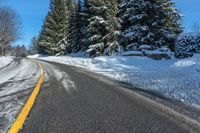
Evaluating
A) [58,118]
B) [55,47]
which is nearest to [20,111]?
[58,118]

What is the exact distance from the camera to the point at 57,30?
2060 inches

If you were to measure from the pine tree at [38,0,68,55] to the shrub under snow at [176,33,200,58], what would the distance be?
1102 inches

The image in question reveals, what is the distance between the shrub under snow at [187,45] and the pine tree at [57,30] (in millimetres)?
27983

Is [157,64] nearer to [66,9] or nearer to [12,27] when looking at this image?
[66,9]

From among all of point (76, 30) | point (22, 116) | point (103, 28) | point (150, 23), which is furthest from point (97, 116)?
point (76, 30)

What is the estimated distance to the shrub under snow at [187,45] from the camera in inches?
1009

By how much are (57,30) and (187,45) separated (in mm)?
30938

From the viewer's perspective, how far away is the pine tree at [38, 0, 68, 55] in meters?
51.3

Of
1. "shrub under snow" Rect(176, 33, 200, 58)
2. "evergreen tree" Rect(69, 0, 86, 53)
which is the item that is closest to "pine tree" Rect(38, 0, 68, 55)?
"evergreen tree" Rect(69, 0, 86, 53)

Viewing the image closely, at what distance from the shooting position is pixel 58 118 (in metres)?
4.77

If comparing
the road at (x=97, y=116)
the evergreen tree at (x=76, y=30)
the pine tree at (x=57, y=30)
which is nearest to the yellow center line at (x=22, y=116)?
the road at (x=97, y=116)

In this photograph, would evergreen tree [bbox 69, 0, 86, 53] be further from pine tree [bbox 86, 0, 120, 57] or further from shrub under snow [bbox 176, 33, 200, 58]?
shrub under snow [bbox 176, 33, 200, 58]

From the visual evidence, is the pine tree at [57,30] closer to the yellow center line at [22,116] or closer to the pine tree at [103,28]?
the pine tree at [103,28]

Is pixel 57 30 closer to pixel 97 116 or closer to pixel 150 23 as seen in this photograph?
pixel 150 23
